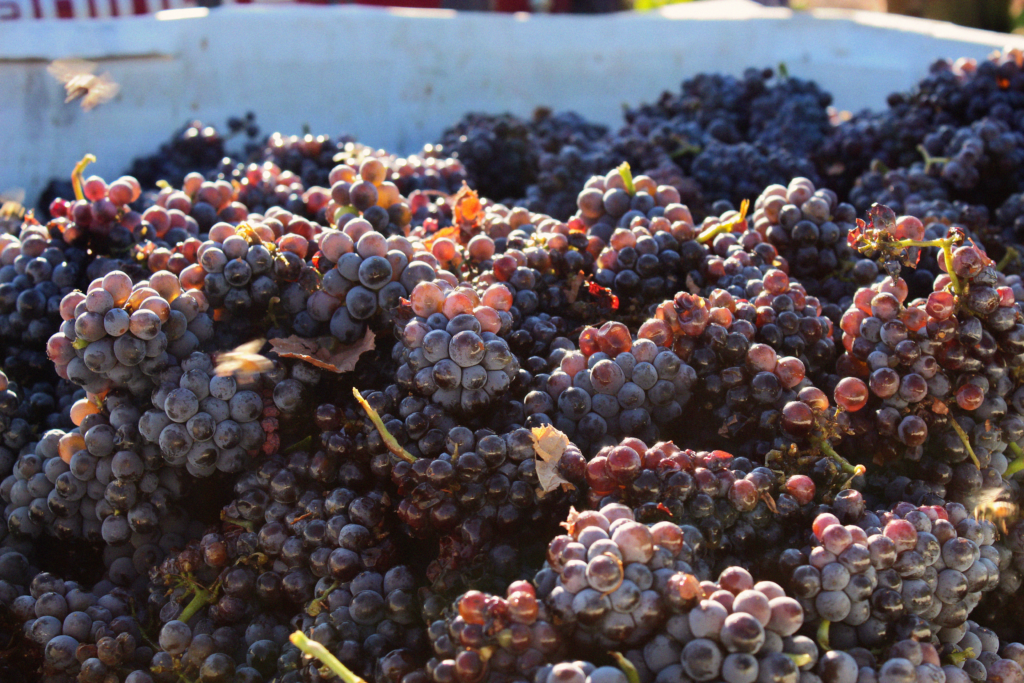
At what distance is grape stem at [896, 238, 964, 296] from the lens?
1.07m

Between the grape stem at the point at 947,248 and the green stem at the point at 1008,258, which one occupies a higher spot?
the grape stem at the point at 947,248

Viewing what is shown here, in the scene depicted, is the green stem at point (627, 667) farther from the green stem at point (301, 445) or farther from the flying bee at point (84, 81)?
the flying bee at point (84, 81)

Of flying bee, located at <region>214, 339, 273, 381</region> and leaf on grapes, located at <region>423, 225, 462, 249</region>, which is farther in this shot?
leaf on grapes, located at <region>423, 225, 462, 249</region>

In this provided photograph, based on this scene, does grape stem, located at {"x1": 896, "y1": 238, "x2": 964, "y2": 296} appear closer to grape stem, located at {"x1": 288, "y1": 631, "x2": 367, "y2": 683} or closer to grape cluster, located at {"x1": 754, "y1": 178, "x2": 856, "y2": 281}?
grape cluster, located at {"x1": 754, "y1": 178, "x2": 856, "y2": 281}

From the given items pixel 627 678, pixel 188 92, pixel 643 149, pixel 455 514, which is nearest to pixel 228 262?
pixel 455 514

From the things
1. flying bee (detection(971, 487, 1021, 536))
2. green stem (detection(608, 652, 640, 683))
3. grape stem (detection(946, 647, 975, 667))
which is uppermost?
green stem (detection(608, 652, 640, 683))

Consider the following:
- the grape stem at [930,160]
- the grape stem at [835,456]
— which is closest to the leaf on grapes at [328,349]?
the grape stem at [835,456]

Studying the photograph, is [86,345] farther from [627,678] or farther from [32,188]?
[32,188]

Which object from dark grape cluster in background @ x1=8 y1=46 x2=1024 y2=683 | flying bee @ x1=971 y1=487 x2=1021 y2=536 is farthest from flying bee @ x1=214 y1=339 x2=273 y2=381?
flying bee @ x1=971 y1=487 x2=1021 y2=536

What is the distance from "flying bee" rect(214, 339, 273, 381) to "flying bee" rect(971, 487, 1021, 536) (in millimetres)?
1031

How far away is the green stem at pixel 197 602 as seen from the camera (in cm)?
108

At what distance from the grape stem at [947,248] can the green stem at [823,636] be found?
0.52 m

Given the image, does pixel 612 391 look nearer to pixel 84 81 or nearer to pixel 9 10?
pixel 84 81

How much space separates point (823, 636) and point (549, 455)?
37 cm
